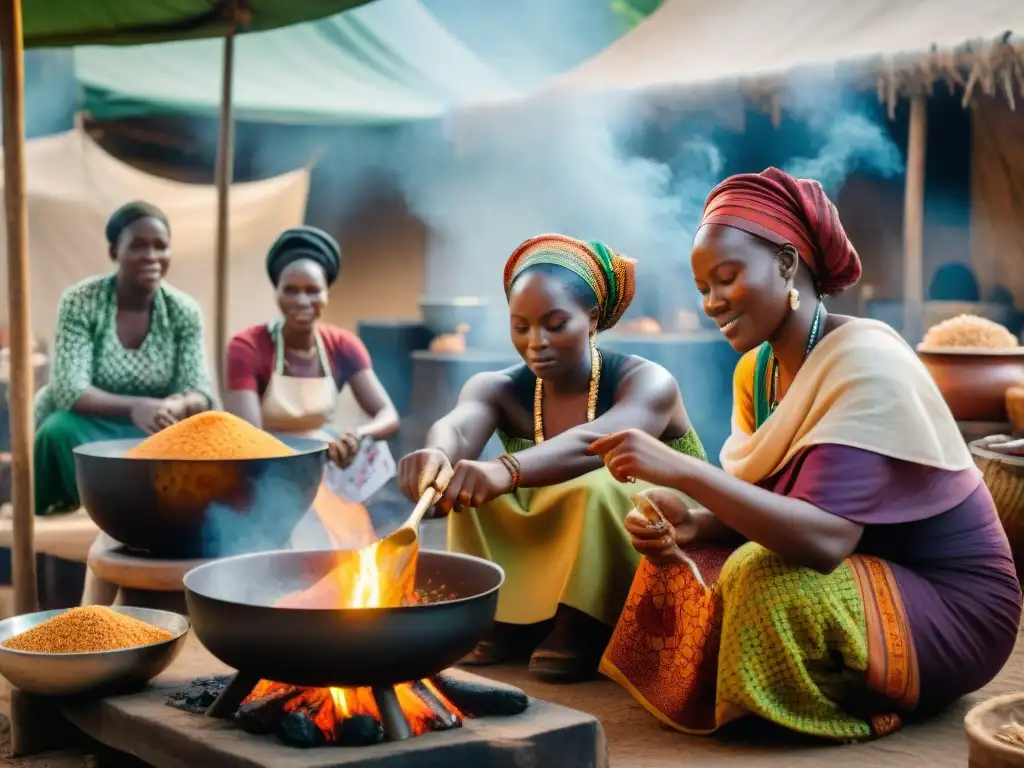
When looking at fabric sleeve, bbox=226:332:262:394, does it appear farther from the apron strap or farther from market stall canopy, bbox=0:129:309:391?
market stall canopy, bbox=0:129:309:391

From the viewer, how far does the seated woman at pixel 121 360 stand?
189 inches

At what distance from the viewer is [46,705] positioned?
2945 millimetres

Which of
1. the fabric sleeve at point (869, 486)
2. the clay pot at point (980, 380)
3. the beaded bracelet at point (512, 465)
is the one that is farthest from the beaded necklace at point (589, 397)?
the clay pot at point (980, 380)

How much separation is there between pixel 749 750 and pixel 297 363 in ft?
9.56

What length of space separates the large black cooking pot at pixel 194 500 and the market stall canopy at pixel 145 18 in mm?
1527

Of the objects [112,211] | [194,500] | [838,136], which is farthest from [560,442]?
[112,211]

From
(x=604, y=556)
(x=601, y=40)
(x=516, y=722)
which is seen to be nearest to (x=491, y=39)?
(x=601, y=40)

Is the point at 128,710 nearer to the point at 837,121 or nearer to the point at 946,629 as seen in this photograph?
the point at 946,629

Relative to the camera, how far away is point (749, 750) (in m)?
2.83

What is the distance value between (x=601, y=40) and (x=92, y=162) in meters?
7.72

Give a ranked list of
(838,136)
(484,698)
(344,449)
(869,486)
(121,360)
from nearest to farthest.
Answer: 1. (484,698)
2. (869,486)
3. (344,449)
4. (121,360)
5. (838,136)

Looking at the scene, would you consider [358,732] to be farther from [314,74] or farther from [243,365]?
[314,74]

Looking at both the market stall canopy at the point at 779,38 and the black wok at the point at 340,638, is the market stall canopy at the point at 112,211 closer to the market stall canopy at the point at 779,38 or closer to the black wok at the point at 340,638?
the market stall canopy at the point at 779,38

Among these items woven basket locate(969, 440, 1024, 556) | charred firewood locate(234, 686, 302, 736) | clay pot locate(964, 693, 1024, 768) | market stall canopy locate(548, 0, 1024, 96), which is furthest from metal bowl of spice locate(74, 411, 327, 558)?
market stall canopy locate(548, 0, 1024, 96)
